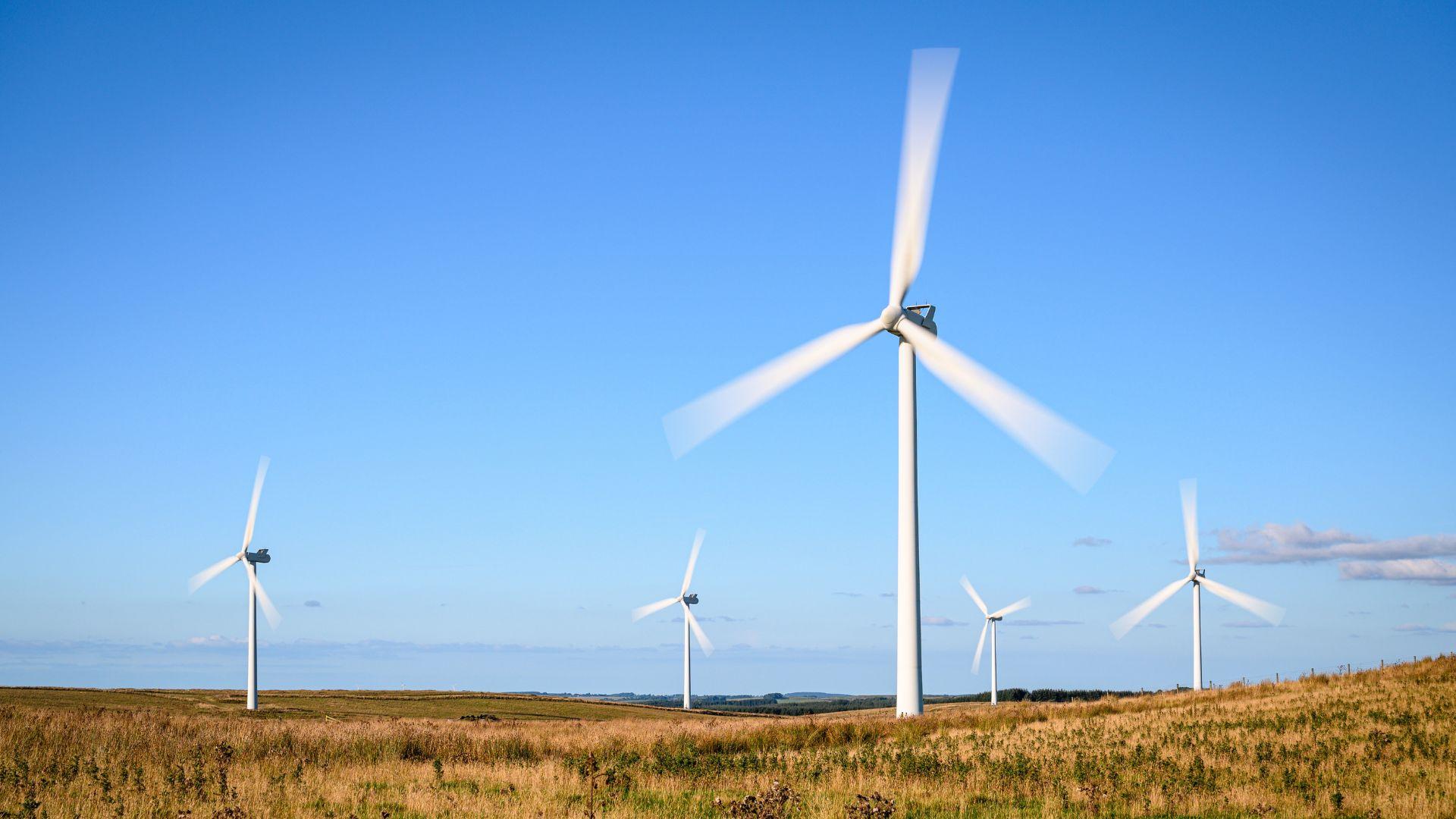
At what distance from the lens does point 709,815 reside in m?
20.9

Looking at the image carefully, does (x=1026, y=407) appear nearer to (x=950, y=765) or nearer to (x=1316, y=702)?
(x=950, y=765)

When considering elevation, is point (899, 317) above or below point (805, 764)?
above

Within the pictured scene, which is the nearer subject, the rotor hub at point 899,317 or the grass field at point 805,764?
the grass field at point 805,764

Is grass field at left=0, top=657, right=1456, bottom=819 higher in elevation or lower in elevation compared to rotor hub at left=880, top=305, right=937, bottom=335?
lower

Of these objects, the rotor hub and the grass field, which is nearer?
the grass field

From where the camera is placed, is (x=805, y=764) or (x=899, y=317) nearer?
(x=805, y=764)

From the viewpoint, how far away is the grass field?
2170 cm

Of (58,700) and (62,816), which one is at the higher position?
(62,816)

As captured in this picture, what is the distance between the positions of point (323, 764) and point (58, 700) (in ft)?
136

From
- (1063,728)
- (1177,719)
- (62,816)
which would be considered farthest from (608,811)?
(1177,719)

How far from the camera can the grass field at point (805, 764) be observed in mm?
21703

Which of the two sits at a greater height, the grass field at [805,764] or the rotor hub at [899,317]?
the rotor hub at [899,317]

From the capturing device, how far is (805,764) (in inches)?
1182

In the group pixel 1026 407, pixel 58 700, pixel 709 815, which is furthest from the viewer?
pixel 58 700
